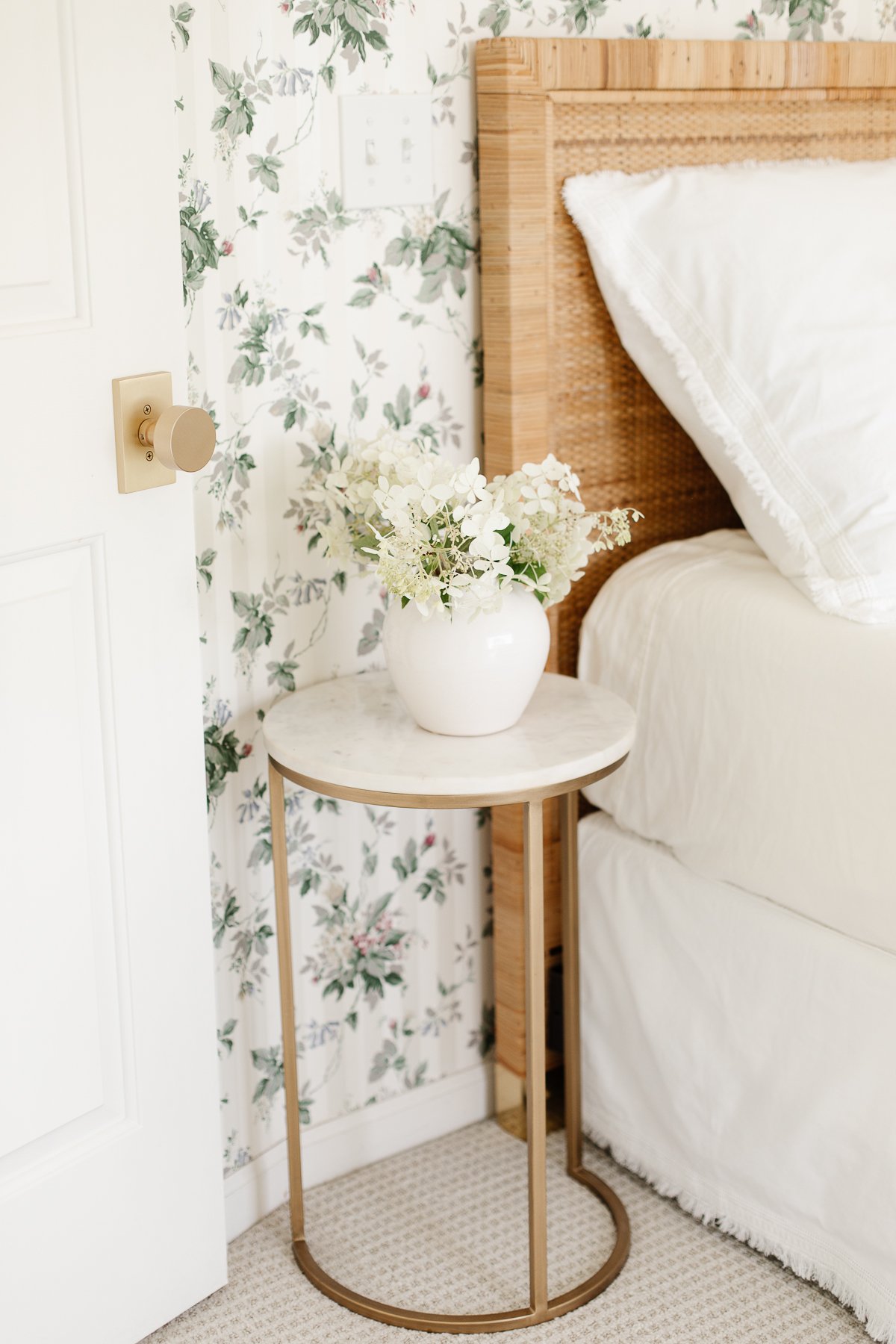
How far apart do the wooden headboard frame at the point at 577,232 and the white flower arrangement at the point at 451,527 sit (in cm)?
25

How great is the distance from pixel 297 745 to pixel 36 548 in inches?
12.3

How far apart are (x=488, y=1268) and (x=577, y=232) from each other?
3.82ft

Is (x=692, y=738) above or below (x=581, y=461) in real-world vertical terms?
below

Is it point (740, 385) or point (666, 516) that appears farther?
point (666, 516)

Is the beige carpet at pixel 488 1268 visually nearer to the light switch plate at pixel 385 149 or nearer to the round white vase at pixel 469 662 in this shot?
the round white vase at pixel 469 662

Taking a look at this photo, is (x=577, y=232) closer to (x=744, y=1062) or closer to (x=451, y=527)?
(x=451, y=527)

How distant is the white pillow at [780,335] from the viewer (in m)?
1.47

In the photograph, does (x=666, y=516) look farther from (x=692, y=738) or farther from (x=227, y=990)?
(x=227, y=990)

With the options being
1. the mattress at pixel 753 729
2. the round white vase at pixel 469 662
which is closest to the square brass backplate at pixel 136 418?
the round white vase at pixel 469 662

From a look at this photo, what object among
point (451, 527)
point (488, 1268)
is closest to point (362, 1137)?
point (488, 1268)

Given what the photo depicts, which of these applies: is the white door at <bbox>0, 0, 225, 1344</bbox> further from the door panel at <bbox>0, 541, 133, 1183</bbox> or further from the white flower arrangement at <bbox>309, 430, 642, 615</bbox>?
the white flower arrangement at <bbox>309, 430, 642, 615</bbox>

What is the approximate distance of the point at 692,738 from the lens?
1598mm

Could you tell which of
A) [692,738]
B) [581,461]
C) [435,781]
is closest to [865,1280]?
[692,738]

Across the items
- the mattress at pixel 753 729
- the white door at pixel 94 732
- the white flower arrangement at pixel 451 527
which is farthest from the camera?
the mattress at pixel 753 729
